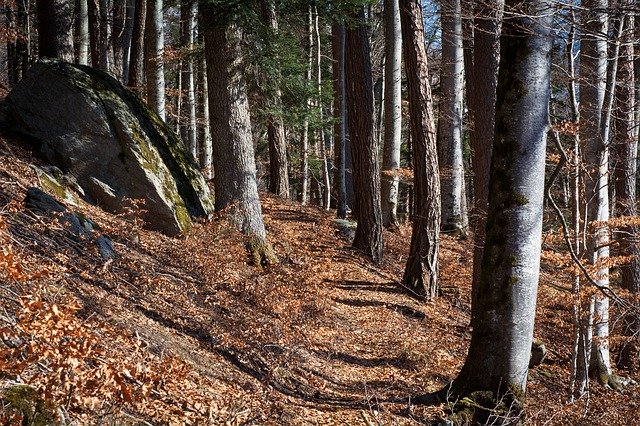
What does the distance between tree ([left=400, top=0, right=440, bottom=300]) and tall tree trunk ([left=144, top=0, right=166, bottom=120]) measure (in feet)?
17.5

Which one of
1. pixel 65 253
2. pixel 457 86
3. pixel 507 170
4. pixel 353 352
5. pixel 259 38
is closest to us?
pixel 507 170

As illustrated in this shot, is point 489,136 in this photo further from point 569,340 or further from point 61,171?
point 61,171

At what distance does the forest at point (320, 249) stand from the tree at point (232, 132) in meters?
0.03

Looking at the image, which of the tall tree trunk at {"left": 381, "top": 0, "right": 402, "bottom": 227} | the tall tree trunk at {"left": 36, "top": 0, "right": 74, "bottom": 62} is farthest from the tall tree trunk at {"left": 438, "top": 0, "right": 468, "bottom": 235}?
the tall tree trunk at {"left": 36, "top": 0, "right": 74, "bottom": 62}

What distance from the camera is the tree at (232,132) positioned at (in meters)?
9.27

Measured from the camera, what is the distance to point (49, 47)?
36.2ft

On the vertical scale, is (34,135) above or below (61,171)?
above

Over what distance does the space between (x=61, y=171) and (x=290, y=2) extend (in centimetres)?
470

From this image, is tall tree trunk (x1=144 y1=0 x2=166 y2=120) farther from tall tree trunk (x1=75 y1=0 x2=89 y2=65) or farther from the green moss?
the green moss

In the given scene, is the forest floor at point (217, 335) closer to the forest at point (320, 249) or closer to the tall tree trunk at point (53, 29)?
the forest at point (320, 249)

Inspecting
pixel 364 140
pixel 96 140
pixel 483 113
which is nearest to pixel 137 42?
pixel 96 140

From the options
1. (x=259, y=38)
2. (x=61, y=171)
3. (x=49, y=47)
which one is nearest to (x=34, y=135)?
(x=61, y=171)

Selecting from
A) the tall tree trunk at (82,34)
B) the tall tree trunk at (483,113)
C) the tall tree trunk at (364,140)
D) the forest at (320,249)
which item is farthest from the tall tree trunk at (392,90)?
the tall tree trunk at (82,34)

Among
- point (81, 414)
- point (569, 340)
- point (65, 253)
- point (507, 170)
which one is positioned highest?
point (507, 170)
